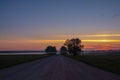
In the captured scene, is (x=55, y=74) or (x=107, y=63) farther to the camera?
(x=107, y=63)

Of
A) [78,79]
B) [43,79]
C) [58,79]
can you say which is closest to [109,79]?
[78,79]

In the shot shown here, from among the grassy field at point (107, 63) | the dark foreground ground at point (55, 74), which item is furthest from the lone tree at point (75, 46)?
the dark foreground ground at point (55, 74)

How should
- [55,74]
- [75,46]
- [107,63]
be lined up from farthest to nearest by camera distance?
[75,46] → [107,63] → [55,74]

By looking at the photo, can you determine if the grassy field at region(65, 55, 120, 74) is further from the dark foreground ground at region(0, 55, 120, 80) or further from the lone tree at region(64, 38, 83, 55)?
the lone tree at region(64, 38, 83, 55)

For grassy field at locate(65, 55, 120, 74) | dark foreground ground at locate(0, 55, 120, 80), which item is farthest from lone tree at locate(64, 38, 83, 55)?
dark foreground ground at locate(0, 55, 120, 80)

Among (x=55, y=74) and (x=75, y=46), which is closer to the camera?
(x=55, y=74)

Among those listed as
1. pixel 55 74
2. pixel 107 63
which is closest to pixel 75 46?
pixel 107 63

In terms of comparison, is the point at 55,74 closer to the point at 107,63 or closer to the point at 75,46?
the point at 107,63

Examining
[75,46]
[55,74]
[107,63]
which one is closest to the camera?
[55,74]

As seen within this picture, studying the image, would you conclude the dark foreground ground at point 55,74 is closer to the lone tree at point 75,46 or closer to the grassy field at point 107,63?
the grassy field at point 107,63

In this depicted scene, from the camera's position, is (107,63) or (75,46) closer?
(107,63)

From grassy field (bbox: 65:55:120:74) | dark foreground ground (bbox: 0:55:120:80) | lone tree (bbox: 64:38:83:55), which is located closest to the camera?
dark foreground ground (bbox: 0:55:120:80)

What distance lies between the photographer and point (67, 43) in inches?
6102

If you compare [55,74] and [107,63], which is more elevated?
[107,63]
